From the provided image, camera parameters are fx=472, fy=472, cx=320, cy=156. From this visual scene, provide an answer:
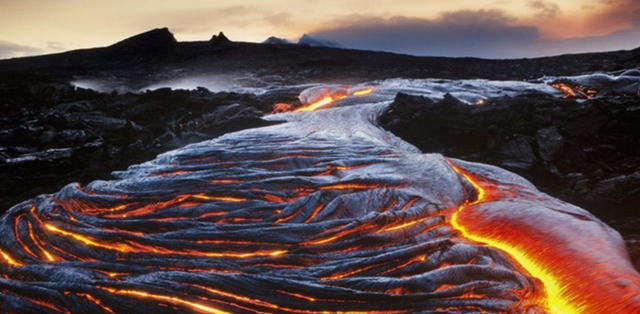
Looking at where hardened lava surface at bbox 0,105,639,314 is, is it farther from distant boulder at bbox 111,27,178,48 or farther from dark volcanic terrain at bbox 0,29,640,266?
distant boulder at bbox 111,27,178,48

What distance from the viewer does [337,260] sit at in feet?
11.6

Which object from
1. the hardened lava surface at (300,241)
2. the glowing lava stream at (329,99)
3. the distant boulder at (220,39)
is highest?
the distant boulder at (220,39)

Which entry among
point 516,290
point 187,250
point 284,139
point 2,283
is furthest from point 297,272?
point 284,139

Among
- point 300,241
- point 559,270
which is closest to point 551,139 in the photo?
point 559,270

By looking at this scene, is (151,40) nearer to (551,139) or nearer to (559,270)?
(551,139)

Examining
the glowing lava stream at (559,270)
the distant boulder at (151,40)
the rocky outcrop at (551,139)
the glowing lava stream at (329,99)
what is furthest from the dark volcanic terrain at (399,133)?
the distant boulder at (151,40)

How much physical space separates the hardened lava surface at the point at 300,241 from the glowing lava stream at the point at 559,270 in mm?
13

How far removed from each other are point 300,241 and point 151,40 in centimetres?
2401

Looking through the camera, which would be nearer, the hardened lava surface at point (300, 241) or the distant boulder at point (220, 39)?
the hardened lava surface at point (300, 241)

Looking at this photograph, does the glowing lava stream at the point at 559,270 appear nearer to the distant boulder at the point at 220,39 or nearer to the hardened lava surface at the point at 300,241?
the hardened lava surface at the point at 300,241

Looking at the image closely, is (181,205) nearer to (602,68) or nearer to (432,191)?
(432,191)

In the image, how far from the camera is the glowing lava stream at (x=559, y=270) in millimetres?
3053

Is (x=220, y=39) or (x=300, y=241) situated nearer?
(x=300, y=241)

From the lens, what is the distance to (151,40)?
25094 millimetres
